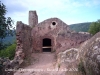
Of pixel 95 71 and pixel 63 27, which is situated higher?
pixel 63 27

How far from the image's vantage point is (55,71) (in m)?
12.9

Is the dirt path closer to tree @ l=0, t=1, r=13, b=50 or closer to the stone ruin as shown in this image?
the stone ruin

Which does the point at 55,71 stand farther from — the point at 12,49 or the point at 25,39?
the point at 12,49

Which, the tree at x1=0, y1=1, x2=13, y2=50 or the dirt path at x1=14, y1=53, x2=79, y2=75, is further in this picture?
the dirt path at x1=14, y1=53, x2=79, y2=75

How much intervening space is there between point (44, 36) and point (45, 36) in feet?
0.40

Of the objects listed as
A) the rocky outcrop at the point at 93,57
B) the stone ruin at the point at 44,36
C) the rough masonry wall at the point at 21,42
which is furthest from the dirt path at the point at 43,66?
the rocky outcrop at the point at 93,57

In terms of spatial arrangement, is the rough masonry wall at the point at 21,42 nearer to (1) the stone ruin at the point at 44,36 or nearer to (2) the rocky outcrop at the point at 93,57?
(1) the stone ruin at the point at 44,36

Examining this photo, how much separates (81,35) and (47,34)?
15.8 ft

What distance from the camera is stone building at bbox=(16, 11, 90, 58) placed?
16.3m

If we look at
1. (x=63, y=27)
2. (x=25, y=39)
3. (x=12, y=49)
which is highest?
(x=63, y=27)

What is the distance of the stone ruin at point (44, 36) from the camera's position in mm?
16281

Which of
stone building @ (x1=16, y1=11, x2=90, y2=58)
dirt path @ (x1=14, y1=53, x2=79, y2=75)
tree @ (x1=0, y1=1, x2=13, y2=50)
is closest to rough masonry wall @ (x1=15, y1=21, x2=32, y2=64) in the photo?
stone building @ (x1=16, y1=11, x2=90, y2=58)

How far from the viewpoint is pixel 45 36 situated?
2062cm

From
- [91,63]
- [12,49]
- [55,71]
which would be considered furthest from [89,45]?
[12,49]
